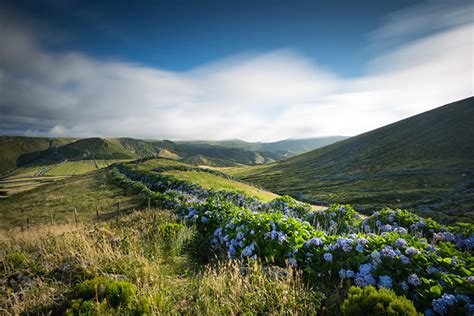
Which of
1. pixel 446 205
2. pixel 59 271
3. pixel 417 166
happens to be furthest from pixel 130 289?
pixel 417 166

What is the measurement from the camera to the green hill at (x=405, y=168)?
44.2 metres

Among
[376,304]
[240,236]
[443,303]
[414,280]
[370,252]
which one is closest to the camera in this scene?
[376,304]

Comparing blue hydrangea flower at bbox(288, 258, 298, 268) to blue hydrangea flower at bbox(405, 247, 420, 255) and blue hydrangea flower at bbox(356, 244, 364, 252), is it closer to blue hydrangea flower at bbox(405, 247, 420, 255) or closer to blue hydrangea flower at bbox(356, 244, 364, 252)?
blue hydrangea flower at bbox(356, 244, 364, 252)

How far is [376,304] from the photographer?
316 cm

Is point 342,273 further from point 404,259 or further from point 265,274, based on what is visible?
point 265,274

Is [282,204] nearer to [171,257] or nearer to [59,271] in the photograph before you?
[171,257]

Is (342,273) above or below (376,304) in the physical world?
below

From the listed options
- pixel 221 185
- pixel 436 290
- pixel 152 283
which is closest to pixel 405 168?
pixel 221 185

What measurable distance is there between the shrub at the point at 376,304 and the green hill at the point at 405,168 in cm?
3336

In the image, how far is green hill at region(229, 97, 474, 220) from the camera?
4420 centimetres

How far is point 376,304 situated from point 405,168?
82524mm

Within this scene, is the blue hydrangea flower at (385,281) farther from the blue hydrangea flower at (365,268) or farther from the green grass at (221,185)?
the green grass at (221,185)

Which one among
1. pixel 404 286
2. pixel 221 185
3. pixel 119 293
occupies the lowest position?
pixel 221 185

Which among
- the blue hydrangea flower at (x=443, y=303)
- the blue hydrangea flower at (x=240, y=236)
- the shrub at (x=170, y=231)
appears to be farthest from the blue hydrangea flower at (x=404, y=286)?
the shrub at (x=170, y=231)
